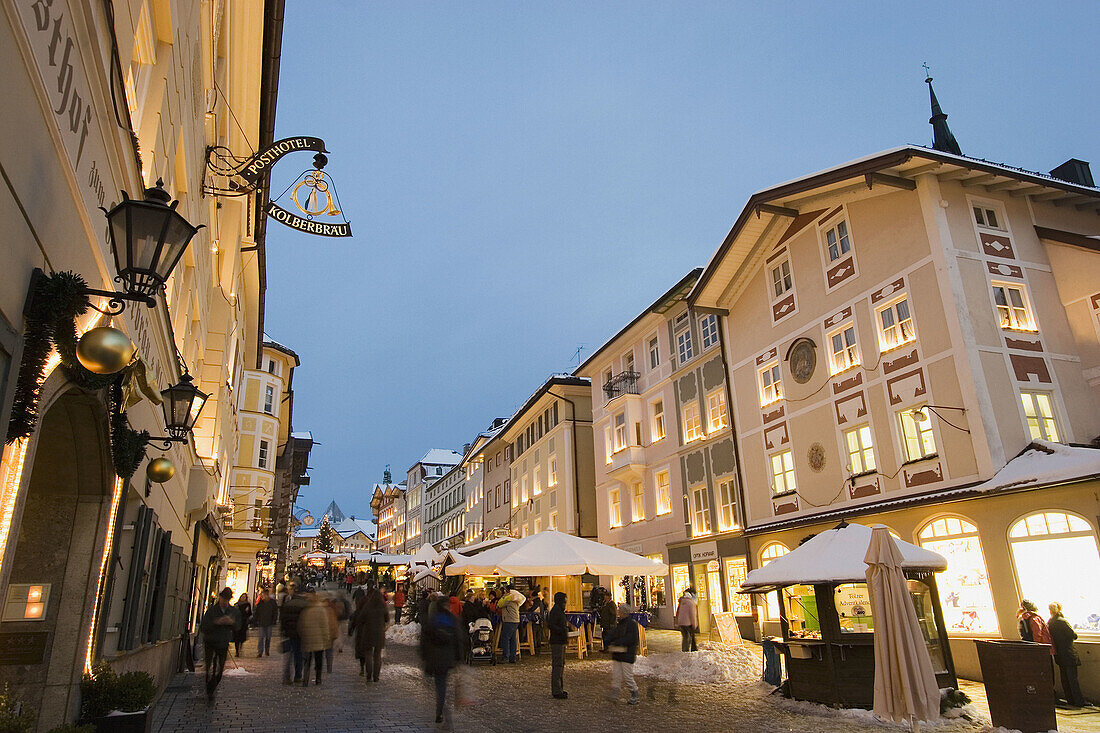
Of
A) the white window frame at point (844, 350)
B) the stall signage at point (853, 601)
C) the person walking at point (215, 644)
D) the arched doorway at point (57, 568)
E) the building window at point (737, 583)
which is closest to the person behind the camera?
the arched doorway at point (57, 568)

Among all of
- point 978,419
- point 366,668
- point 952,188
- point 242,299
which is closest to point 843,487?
point 978,419

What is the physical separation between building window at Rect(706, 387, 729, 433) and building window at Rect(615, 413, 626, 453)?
580 cm

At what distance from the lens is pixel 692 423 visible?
26.8 m

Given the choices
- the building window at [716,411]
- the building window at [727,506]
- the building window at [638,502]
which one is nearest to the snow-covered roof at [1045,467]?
the building window at [727,506]

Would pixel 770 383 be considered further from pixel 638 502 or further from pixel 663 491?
pixel 638 502

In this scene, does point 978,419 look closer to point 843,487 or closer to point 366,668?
point 843,487

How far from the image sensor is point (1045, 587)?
1381 cm

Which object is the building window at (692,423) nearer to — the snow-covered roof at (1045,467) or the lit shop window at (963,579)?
the lit shop window at (963,579)

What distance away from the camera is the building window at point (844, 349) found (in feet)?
63.2

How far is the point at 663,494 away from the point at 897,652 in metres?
19.1

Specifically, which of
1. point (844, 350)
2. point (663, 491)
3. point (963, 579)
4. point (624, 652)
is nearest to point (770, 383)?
point (844, 350)

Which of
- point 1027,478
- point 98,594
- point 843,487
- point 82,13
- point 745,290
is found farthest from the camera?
point 745,290

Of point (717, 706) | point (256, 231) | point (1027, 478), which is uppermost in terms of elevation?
point (256, 231)

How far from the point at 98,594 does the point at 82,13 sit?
16.8 feet
